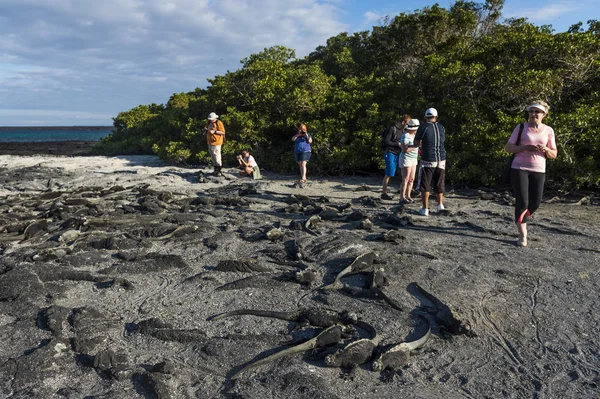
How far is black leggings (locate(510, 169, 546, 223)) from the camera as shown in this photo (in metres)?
5.73

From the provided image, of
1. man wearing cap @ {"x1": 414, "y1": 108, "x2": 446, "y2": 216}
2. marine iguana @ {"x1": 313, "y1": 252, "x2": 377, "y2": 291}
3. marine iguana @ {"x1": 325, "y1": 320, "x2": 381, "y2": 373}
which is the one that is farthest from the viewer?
man wearing cap @ {"x1": 414, "y1": 108, "x2": 446, "y2": 216}

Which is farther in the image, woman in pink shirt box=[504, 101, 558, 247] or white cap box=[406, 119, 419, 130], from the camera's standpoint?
white cap box=[406, 119, 419, 130]

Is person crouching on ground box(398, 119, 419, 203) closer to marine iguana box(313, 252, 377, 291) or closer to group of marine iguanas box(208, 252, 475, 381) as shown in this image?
marine iguana box(313, 252, 377, 291)

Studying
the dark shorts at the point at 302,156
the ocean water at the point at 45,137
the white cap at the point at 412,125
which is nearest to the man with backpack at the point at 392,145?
the white cap at the point at 412,125

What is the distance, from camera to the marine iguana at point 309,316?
3.99m

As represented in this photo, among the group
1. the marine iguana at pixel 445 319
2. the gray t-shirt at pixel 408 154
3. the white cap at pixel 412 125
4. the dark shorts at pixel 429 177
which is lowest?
the marine iguana at pixel 445 319

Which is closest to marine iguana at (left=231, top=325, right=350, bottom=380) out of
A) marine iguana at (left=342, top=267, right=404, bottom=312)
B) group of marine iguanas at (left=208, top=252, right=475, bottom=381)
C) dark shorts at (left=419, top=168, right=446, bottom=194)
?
group of marine iguanas at (left=208, top=252, right=475, bottom=381)

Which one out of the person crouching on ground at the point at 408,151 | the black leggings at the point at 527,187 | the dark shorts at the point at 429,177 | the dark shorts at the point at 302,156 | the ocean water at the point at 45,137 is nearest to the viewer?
the black leggings at the point at 527,187

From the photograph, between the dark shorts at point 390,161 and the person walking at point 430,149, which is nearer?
the person walking at point 430,149

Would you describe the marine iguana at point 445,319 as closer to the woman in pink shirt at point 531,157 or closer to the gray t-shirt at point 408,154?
the woman in pink shirt at point 531,157

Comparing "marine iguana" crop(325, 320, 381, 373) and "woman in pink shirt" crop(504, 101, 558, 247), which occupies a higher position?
"woman in pink shirt" crop(504, 101, 558, 247)

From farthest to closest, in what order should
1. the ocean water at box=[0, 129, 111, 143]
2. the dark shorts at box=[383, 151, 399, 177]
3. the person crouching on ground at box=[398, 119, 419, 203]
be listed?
the ocean water at box=[0, 129, 111, 143], the dark shorts at box=[383, 151, 399, 177], the person crouching on ground at box=[398, 119, 419, 203]

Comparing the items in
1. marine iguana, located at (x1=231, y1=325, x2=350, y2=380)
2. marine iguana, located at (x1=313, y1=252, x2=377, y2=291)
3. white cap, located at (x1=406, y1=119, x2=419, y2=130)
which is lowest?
marine iguana, located at (x1=231, y1=325, x2=350, y2=380)

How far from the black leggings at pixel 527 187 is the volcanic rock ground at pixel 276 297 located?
2.00 feet
